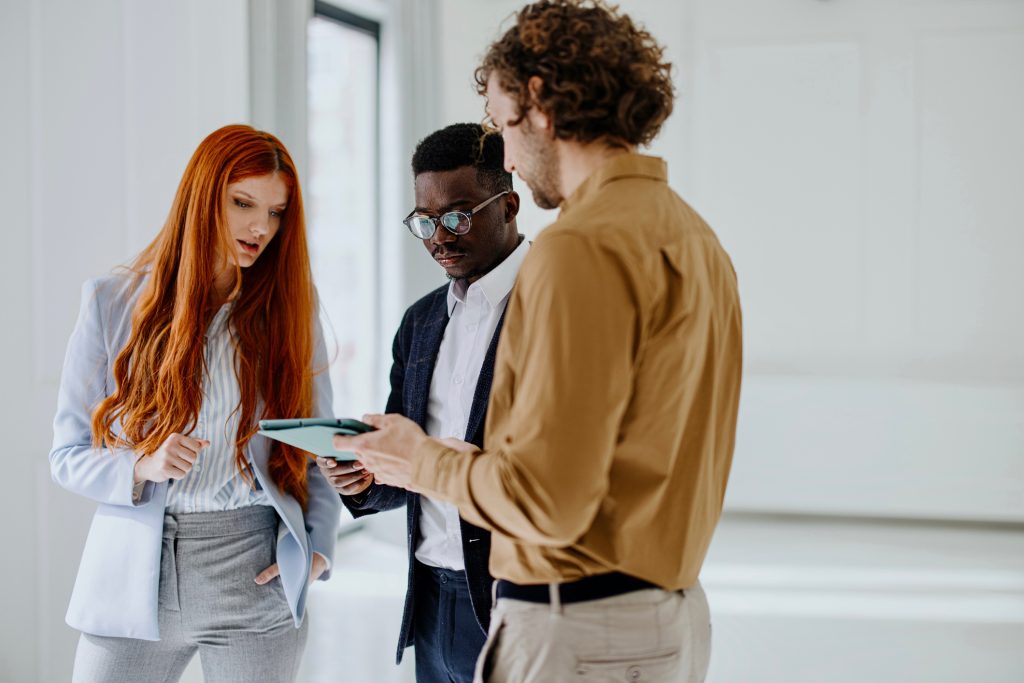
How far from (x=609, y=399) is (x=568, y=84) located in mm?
411

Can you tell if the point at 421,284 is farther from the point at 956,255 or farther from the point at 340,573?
the point at 956,255

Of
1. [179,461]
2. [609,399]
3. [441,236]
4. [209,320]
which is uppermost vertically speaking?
[441,236]

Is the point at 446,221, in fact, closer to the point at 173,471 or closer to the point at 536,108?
the point at 536,108

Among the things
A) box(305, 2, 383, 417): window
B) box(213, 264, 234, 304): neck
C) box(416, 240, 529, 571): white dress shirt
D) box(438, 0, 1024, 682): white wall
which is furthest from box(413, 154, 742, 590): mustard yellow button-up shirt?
box(438, 0, 1024, 682): white wall

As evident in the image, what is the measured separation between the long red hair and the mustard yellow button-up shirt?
773mm

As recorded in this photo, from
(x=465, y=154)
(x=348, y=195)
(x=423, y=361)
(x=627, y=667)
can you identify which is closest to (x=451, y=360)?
(x=423, y=361)

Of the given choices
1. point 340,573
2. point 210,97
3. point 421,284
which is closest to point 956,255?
point 421,284


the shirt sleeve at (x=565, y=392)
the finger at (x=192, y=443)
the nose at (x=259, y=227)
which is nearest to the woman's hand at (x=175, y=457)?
the finger at (x=192, y=443)

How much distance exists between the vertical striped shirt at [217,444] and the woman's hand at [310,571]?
0.14 meters

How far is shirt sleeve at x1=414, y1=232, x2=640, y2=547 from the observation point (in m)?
1.03

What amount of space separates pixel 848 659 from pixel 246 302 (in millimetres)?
2744

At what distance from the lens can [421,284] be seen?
425 cm

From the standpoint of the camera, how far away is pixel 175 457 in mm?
1654

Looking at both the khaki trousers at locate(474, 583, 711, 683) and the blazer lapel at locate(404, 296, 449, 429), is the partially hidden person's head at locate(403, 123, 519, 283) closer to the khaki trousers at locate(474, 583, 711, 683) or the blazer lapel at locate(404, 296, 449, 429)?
the blazer lapel at locate(404, 296, 449, 429)
